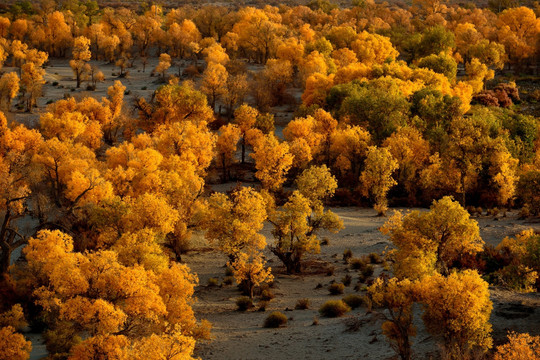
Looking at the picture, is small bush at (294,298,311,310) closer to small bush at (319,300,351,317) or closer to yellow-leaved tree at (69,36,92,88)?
small bush at (319,300,351,317)

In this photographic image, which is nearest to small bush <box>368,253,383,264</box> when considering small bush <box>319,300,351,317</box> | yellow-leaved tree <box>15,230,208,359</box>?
small bush <box>319,300,351,317</box>

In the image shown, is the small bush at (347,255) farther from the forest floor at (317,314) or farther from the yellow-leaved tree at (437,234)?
the yellow-leaved tree at (437,234)

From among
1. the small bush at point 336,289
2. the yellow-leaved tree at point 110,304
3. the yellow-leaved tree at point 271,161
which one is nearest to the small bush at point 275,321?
the yellow-leaved tree at point 110,304

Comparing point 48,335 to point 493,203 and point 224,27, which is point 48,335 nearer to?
point 493,203

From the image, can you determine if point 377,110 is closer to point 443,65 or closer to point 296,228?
point 443,65

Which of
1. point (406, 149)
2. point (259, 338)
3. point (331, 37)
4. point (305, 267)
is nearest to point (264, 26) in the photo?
point (331, 37)
